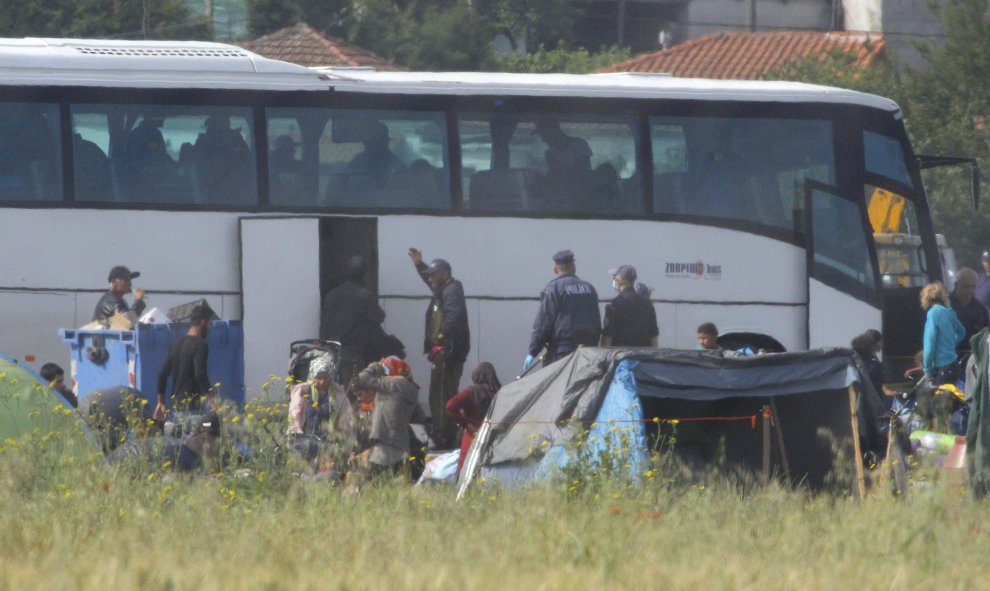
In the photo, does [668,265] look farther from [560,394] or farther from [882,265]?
[560,394]

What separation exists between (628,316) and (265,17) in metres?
36.4

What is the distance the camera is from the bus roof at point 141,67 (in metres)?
14.4

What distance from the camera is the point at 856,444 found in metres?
10.7

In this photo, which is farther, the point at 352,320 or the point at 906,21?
the point at 906,21

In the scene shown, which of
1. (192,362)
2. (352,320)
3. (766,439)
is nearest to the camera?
(766,439)

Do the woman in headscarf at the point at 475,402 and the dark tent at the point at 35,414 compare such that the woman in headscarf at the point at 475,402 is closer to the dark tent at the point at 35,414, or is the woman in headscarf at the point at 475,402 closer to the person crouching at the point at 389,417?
the person crouching at the point at 389,417

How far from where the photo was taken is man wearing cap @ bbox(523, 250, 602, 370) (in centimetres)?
1421

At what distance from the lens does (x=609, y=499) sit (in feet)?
26.9

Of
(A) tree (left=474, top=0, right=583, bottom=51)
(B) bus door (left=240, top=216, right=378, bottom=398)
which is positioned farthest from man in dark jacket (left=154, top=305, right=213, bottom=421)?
(A) tree (left=474, top=0, right=583, bottom=51)

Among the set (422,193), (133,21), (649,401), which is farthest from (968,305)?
(133,21)

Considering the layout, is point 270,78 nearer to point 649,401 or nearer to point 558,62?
point 649,401

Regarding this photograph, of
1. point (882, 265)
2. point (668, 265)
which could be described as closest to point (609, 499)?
point (668, 265)

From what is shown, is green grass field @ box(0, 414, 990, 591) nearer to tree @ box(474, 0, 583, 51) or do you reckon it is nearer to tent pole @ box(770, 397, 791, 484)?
tent pole @ box(770, 397, 791, 484)

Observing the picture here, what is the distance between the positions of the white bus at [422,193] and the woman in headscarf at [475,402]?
2133 mm
